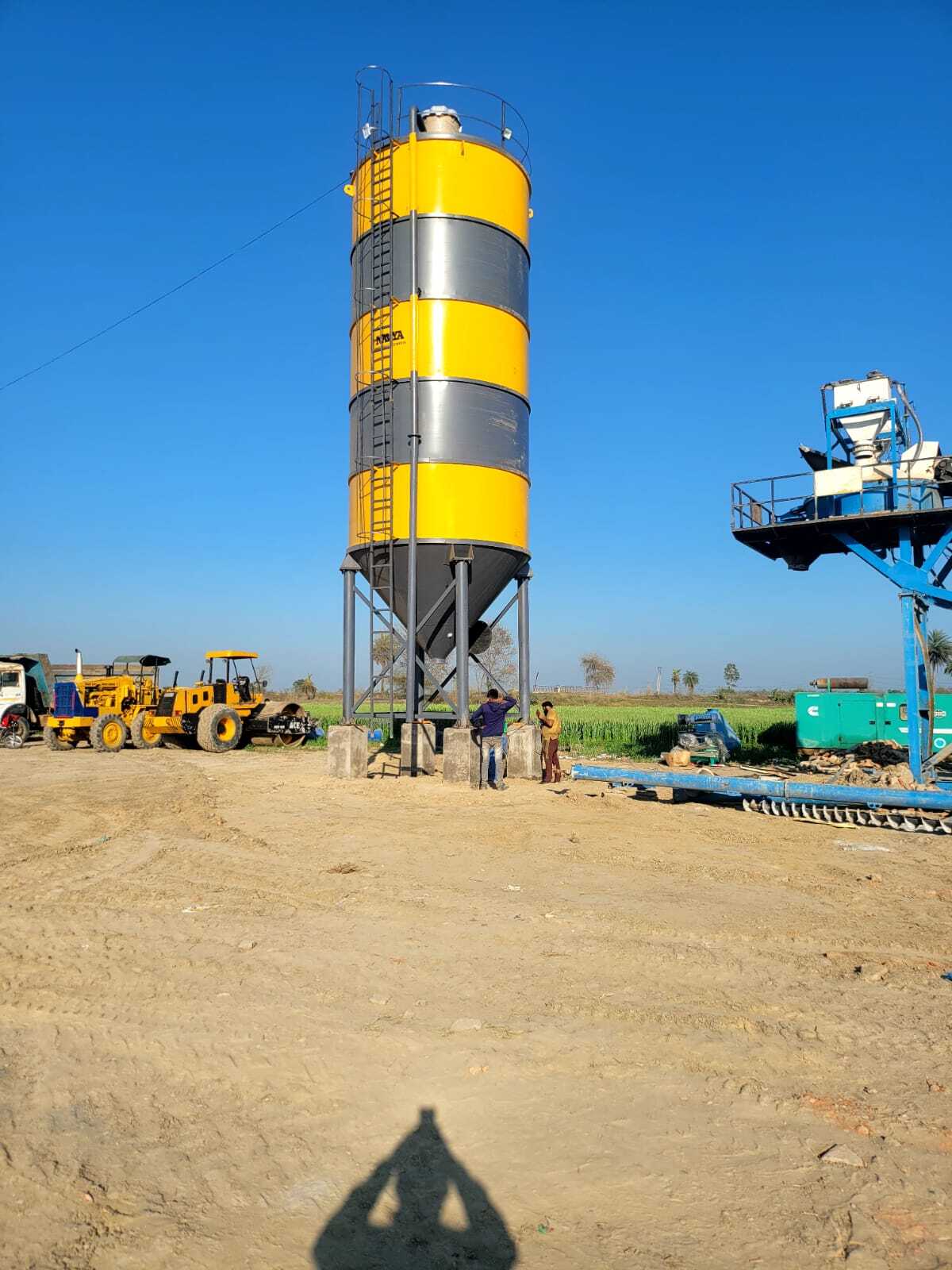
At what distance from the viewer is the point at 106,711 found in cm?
2297

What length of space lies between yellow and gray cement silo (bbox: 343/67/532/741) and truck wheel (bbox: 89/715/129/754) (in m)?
9.66

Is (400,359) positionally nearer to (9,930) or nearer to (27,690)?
(9,930)

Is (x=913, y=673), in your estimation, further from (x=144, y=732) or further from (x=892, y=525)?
(x=144, y=732)

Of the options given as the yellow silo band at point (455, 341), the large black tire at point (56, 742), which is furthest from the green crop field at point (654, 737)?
the large black tire at point (56, 742)

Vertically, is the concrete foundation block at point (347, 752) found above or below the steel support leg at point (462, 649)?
below

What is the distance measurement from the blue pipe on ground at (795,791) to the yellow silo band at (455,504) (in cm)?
530

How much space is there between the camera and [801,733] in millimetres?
19938

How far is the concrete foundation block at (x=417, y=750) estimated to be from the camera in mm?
15625

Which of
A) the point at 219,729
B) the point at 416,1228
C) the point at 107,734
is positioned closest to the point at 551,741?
the point at 219,729

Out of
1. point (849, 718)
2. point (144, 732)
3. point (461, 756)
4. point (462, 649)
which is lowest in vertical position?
point (461, 756)

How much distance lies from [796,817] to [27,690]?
2475 centimetres

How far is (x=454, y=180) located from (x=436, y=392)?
13.6 ft

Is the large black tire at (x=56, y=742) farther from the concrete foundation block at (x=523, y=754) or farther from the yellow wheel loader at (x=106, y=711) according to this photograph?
the concrete foundation block at (x=523, y=754)

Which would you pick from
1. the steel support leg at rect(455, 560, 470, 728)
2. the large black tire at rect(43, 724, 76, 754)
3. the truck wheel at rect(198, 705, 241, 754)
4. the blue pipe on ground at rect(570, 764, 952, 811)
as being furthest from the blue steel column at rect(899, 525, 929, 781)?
the large black tire at rect(43, 724, 76, 754)
